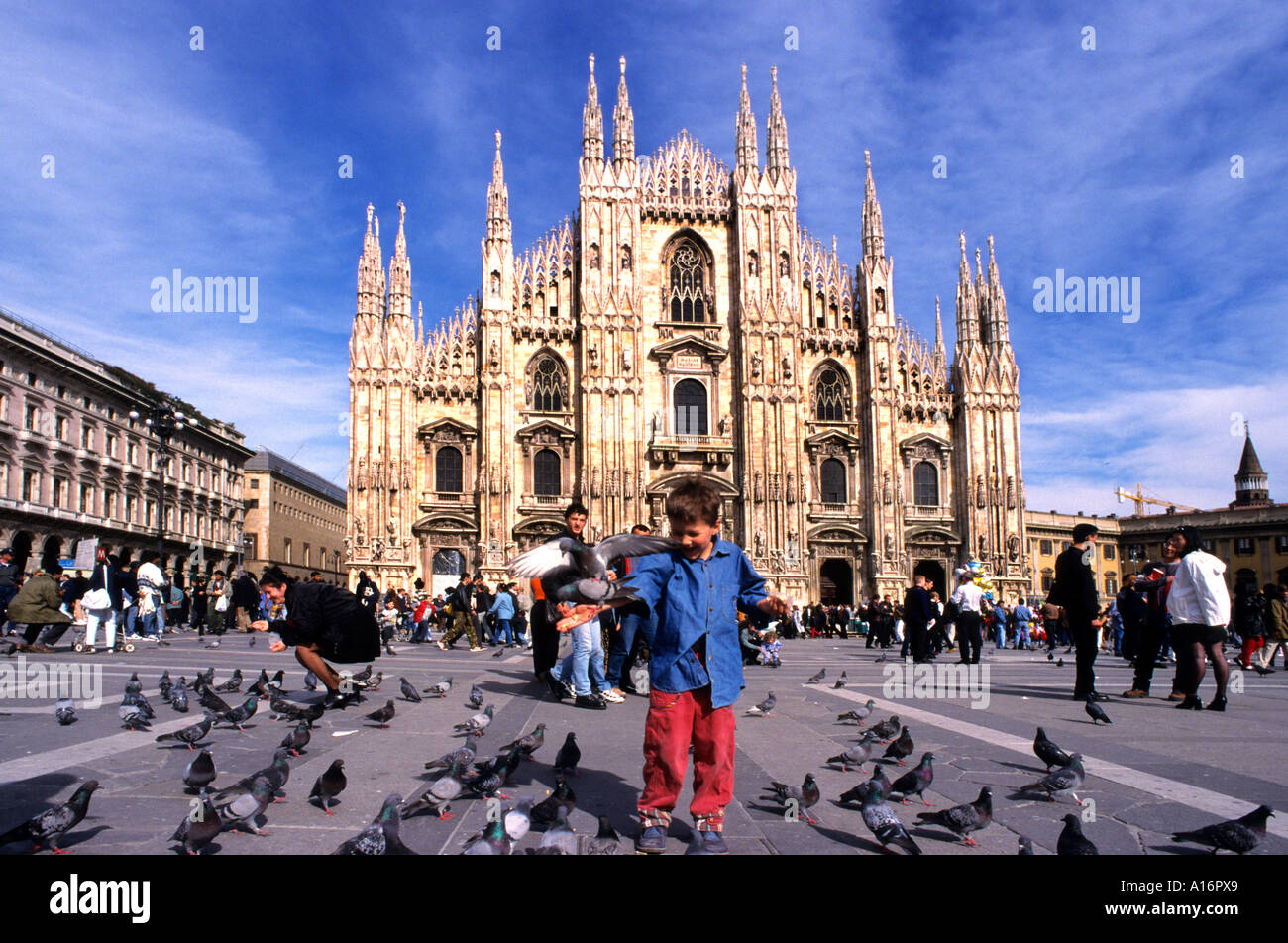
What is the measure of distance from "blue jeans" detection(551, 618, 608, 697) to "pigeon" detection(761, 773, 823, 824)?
3.77m

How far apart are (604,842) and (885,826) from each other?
109 cm

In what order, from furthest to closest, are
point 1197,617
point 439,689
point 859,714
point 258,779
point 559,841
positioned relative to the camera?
1. point 439,689
2. point 1197,617
3. point 859,714
4. point 258,779
5. point 559,841

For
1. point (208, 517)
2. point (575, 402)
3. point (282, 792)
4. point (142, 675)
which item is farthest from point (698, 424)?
point (208, 517)

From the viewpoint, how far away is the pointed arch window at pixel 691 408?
34031 millimetres

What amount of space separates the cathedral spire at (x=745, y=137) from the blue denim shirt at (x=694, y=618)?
32958 mm

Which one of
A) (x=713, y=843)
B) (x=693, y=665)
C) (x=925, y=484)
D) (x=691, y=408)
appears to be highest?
(x=691, y=408)

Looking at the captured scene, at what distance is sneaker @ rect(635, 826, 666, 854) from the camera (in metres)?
3.42

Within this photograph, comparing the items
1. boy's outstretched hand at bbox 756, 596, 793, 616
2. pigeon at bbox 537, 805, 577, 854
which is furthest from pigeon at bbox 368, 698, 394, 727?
boy's outstretched hand at bbox 756, 596, 793, 616

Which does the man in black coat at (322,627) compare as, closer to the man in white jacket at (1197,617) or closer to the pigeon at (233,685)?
the pigeon at (233,685)

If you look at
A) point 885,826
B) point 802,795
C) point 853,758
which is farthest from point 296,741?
point 885,826

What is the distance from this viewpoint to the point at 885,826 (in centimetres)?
348

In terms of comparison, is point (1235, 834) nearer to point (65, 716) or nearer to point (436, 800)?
point (436, 800)
